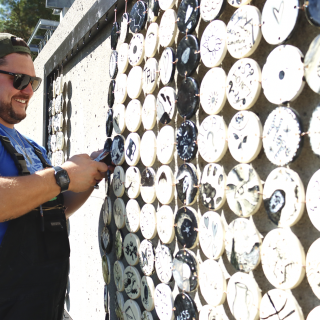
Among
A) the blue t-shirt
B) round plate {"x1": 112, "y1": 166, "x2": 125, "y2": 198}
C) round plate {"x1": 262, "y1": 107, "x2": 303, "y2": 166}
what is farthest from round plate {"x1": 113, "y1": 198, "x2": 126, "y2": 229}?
round plate {"x1": 262, "y1": 107, "x2": 303, "y2": 166}

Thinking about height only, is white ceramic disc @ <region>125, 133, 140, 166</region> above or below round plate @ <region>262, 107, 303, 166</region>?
below

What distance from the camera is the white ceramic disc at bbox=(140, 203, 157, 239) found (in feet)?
4.91

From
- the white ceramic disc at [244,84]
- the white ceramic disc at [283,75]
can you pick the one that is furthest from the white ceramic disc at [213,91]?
the white ceramic disc at [283,75]

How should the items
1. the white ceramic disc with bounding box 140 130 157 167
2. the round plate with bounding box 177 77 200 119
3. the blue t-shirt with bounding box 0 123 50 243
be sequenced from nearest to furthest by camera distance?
the round plate with bounding box 177 77 200 119 → the blue t-shirt with bounding box 0 123 50 243 → the white ceramic disc with bounding box 140 130 157 167

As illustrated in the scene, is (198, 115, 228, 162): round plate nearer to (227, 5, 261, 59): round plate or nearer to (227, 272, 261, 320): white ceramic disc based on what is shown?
(227, 5, 261, 59): round plate

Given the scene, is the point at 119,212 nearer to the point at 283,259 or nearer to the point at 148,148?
the point at 148,148

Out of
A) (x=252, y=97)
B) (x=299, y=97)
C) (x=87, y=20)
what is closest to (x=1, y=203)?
(x=252, y=97)

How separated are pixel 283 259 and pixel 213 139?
17.6 inches

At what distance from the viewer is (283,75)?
2.88 ft

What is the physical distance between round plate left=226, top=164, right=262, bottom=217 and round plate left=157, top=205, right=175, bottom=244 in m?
0.39

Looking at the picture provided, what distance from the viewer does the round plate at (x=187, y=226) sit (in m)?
1.24

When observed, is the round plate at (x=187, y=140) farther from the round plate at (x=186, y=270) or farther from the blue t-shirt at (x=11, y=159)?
the blue t-shirt at (x=11, y=159)

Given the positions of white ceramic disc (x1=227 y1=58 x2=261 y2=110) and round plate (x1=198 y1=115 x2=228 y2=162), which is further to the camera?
round plate (x1=198 y1=115 x2=228 y2=162)

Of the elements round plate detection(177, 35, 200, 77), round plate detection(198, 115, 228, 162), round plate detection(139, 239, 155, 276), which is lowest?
round plate detection(139, 239, 155, 276)
